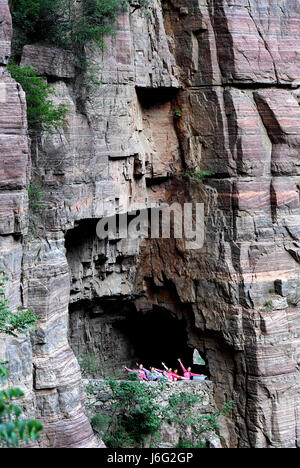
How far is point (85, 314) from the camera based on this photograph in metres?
18.4

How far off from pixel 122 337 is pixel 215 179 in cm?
520

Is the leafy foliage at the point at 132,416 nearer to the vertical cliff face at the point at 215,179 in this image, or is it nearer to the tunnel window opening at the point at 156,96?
the vertical cliff face at the point at 215,179

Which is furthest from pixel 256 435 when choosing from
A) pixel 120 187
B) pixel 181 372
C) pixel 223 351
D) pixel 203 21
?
pixel 203 21

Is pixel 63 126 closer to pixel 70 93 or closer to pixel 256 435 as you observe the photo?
pixel 70 93

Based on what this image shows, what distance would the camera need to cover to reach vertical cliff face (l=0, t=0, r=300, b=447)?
622 inches

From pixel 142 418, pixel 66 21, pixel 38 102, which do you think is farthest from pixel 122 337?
pixel 66 21

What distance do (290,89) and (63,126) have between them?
5.78 meters

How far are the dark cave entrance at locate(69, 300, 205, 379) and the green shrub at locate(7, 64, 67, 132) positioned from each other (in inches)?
212

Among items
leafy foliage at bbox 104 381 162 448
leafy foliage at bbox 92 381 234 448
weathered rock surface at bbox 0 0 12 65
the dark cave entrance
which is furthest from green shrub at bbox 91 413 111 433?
weathered rock surface at bbox 0 0 12 65

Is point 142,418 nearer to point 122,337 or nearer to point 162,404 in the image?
point 162,404

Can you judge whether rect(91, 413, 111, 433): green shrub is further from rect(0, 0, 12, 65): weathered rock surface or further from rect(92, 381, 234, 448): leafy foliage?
rect(0, 0, 12, 65): weathered rock surface

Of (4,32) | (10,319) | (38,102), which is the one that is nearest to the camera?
(10,319)

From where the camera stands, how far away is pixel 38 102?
13531mm

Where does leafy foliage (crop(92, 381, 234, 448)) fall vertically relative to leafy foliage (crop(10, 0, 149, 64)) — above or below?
below
